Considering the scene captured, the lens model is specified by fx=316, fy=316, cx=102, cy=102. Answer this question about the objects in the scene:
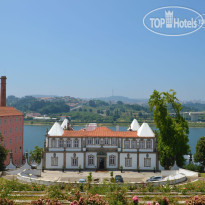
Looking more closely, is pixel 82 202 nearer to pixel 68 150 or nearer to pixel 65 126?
pixel 68 150

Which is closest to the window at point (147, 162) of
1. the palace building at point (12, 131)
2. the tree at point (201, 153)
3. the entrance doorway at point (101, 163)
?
the entrance doorway at point (101, 163)

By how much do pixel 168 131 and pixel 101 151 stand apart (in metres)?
8.18

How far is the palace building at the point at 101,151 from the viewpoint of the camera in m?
36.8

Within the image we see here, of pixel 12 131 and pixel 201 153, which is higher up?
pixel 12 131

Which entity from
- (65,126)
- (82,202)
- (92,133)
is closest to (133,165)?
(92,133)

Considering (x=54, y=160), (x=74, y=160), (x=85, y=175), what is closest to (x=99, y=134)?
(x=74, y=160)

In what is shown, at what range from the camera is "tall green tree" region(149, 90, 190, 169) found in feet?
120

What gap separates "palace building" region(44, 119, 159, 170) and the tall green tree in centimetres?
125

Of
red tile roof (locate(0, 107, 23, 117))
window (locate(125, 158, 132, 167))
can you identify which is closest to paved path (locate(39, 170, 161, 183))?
window (locate(125, 158, 132, 167))

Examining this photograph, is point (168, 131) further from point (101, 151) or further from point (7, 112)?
point (7, 112)

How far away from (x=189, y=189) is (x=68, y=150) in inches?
701

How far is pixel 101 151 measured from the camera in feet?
122

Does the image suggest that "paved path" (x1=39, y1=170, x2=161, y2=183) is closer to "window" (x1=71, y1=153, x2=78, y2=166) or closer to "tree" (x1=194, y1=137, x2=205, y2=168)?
"window" (x1=71, y1=153, x2=78, y2=166)

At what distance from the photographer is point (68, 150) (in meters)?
37.1
